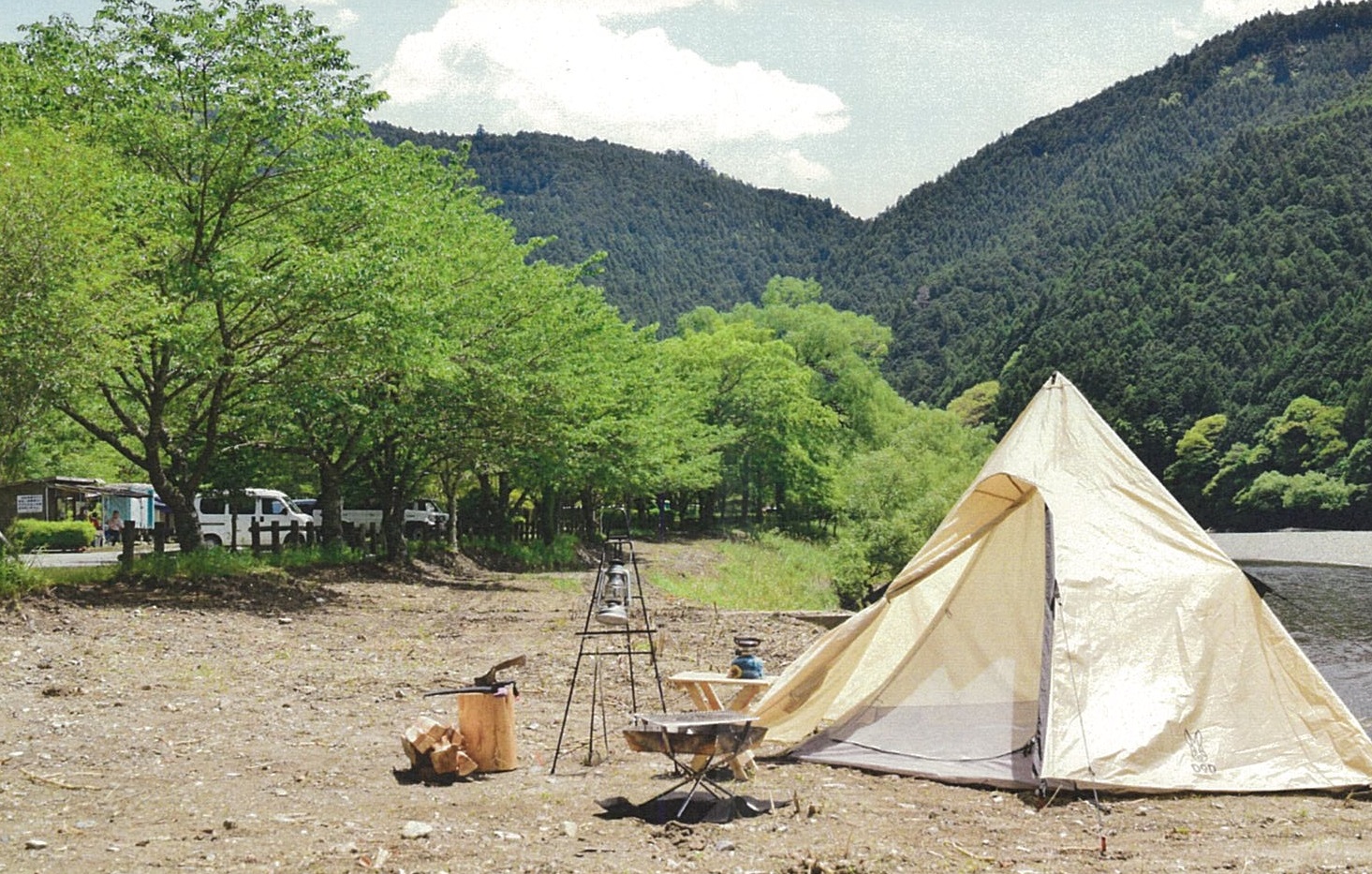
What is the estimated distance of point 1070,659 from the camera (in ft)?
30.6

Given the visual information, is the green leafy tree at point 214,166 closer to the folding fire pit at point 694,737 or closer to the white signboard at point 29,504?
the folding fire pit at point 694,737

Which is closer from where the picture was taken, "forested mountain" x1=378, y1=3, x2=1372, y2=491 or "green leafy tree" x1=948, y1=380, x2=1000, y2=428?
"forested mountain" x1=378, y1=3, x2=1372, y2=491

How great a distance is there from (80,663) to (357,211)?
380 inches

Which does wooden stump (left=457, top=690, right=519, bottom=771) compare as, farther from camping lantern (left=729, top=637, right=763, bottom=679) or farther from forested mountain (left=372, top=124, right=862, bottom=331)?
forested mountain (left=372, top=124, right=862, bottom=331)

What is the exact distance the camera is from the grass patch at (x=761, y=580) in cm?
3102

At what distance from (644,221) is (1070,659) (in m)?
170

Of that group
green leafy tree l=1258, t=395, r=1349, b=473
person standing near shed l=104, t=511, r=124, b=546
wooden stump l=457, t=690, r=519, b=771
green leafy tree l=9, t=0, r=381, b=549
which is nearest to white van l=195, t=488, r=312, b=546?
person standing near shed l=104, t=511, r=124, b=546

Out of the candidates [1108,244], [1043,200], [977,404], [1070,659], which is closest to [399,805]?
[1070,659]

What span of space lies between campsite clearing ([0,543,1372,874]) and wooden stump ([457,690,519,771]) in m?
0.12

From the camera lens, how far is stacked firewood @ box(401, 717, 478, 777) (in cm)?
859

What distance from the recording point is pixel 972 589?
1083 centimetres

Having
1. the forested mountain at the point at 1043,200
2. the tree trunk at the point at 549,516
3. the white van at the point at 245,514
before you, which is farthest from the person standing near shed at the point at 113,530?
the forested mountain at the point at 1043,200

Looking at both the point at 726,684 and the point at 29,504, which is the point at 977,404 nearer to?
the point at 29,504

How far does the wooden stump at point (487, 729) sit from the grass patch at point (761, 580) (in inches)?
594
